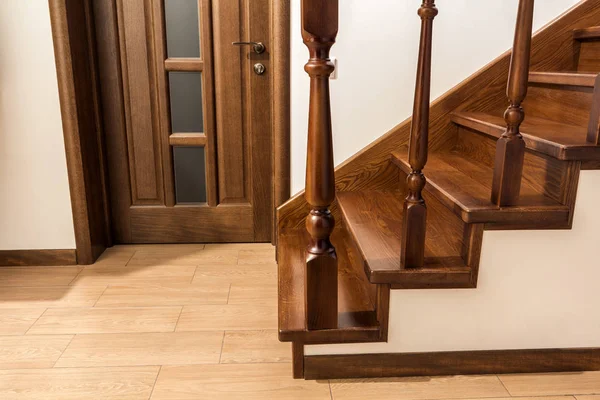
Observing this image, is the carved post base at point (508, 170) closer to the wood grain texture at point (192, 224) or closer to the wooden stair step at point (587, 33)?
the wooden stair step at point (587, 33)

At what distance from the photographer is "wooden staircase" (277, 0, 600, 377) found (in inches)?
53.8

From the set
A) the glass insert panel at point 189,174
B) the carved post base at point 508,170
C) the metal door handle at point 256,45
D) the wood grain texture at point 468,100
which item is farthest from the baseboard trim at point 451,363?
the metal door handle at point 256,45

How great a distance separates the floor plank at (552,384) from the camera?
141 centimetres

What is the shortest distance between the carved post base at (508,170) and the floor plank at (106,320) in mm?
1168

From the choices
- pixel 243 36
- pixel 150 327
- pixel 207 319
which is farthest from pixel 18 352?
pixel 243 36

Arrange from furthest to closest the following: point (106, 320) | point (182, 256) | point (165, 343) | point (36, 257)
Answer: point (182, 256) → point (36, 257) → point (106, 320) → point (165, 343)

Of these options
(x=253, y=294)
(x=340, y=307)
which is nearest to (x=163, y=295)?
(x=253, y=294)

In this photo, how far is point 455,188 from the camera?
1553mm

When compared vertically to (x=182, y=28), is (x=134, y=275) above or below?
below

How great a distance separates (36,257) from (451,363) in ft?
6.15

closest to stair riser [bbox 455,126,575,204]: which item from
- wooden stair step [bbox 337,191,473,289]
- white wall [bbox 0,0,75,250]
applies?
wooden stair step [bbox 337,191,473,289]

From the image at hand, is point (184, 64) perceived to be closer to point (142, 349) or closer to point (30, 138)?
point (30, 138)

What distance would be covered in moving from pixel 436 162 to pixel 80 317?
1460 mm

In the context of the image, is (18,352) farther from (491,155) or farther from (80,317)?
(491,155)
